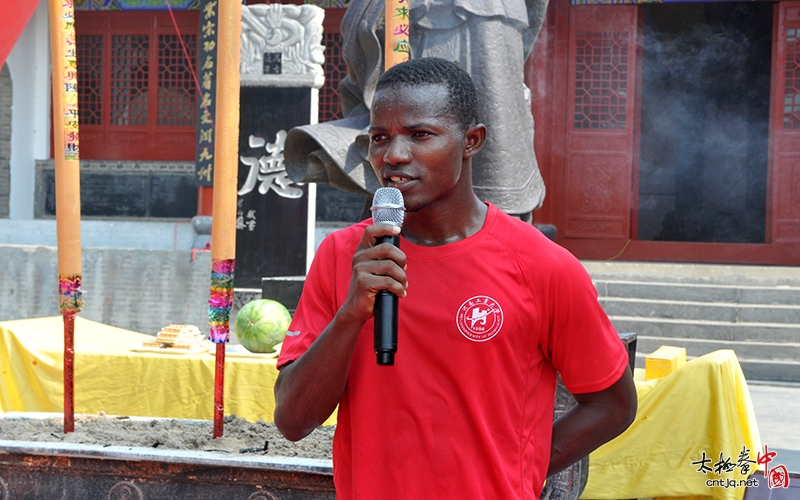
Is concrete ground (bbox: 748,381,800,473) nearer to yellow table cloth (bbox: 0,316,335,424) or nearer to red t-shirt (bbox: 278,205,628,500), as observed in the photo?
yellow table cloth (bbox: 0,316,335,424)

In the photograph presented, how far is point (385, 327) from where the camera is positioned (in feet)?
3.89

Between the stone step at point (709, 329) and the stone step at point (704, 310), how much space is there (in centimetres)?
6

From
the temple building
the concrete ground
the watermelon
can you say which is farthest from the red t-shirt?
the temple building

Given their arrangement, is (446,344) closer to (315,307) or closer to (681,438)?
(315,307)

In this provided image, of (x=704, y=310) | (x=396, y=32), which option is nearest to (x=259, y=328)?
(x=396, y=32)

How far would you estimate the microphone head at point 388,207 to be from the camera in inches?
50.0

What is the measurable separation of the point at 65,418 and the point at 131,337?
168cm

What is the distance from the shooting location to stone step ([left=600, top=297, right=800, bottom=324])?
24.6 feet

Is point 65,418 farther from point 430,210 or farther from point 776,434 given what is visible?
point 776,434

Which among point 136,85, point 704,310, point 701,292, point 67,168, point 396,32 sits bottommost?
point 704,310

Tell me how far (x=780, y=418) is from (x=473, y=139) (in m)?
4.70

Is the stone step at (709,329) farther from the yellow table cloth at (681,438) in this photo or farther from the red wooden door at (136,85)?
the red wooden door at (136,85)

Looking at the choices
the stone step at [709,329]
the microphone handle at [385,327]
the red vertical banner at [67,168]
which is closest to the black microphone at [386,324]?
the microphone handle at [385,327]

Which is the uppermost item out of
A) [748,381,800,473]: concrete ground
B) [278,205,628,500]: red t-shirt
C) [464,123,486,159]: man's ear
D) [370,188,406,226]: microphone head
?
[464,123,486,159]: man's ear
